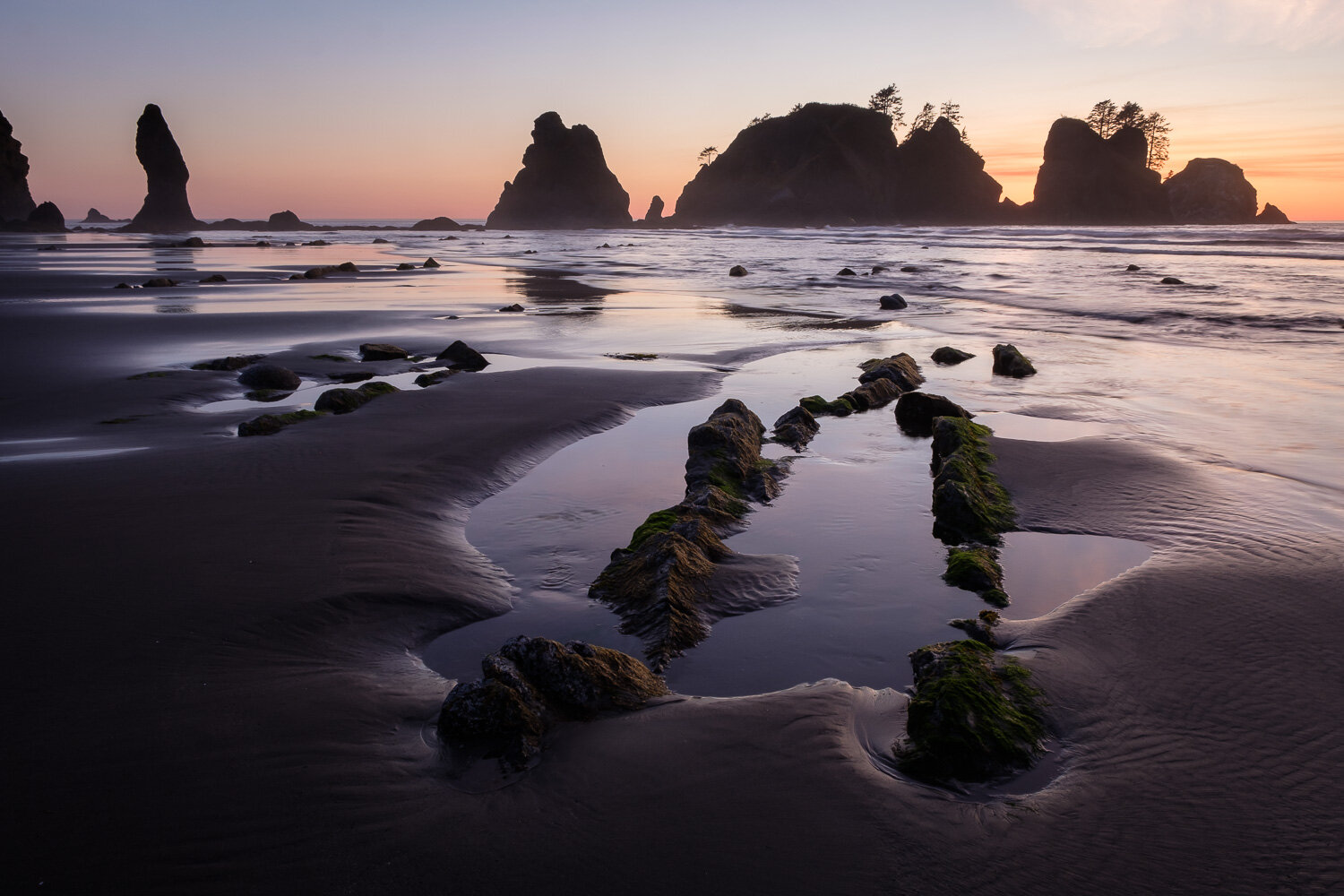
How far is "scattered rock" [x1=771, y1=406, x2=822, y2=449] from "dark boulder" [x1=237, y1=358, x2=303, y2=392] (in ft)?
20.4

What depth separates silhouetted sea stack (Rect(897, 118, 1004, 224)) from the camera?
126 meters

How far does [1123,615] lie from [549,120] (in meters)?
160

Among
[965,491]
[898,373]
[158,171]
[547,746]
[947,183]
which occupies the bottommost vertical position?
[547,746]

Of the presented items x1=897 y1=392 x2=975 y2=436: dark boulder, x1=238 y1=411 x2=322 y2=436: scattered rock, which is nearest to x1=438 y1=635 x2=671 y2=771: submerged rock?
x1=238 y1=411 x2=322 y2=436: scattered rock

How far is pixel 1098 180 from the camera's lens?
111562mm

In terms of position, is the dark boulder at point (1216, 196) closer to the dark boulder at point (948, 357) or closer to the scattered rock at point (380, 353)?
the dark boulder at point (948, 357)

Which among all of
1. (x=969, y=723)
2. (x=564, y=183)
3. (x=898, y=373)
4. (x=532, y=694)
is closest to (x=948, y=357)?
(x=898, y=373)

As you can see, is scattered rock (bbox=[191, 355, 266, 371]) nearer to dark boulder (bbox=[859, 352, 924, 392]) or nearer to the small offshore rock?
the small offshore rock

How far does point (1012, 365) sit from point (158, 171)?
128m

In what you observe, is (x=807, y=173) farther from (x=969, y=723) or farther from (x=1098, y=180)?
(x=969, y=723)

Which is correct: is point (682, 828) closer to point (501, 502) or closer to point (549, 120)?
point (501, 502)

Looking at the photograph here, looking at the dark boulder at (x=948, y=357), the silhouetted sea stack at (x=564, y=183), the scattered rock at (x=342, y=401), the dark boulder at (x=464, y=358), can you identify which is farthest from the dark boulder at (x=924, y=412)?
the silhouetted sea stack at (x=564, y=183)

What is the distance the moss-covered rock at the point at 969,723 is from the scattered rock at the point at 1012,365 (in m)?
8.36

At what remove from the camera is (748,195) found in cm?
14138
